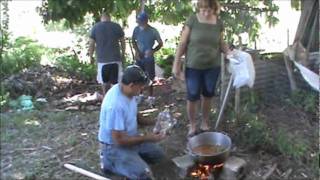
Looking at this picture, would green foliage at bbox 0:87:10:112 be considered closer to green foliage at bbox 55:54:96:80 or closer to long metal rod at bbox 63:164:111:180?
green foliage at bbox 55:54:96:80

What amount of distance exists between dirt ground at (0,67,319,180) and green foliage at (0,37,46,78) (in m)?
1.75

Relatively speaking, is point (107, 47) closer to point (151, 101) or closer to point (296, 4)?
point (151, 101)

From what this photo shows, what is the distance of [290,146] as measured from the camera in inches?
211

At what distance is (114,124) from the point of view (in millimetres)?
Result: 4402

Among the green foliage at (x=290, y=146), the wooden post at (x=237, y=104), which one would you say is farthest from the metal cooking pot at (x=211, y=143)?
the wooden post at (x=237, y=104)

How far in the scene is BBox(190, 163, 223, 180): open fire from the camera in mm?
4891

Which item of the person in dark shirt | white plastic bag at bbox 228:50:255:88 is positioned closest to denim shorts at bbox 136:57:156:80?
the person in dark shirt

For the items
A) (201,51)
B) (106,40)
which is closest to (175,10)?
(106,40)

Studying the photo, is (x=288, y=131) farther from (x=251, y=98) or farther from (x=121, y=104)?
(x=121, y=104)

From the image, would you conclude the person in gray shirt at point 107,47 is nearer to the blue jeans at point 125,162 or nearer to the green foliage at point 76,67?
the green foliage at point 76,67

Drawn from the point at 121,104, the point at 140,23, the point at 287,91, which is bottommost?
the point at 287,91

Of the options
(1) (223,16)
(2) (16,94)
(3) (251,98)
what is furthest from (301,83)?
(2) (16,94)

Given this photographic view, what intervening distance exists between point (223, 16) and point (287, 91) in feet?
4.88

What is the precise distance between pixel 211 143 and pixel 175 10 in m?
3.40
